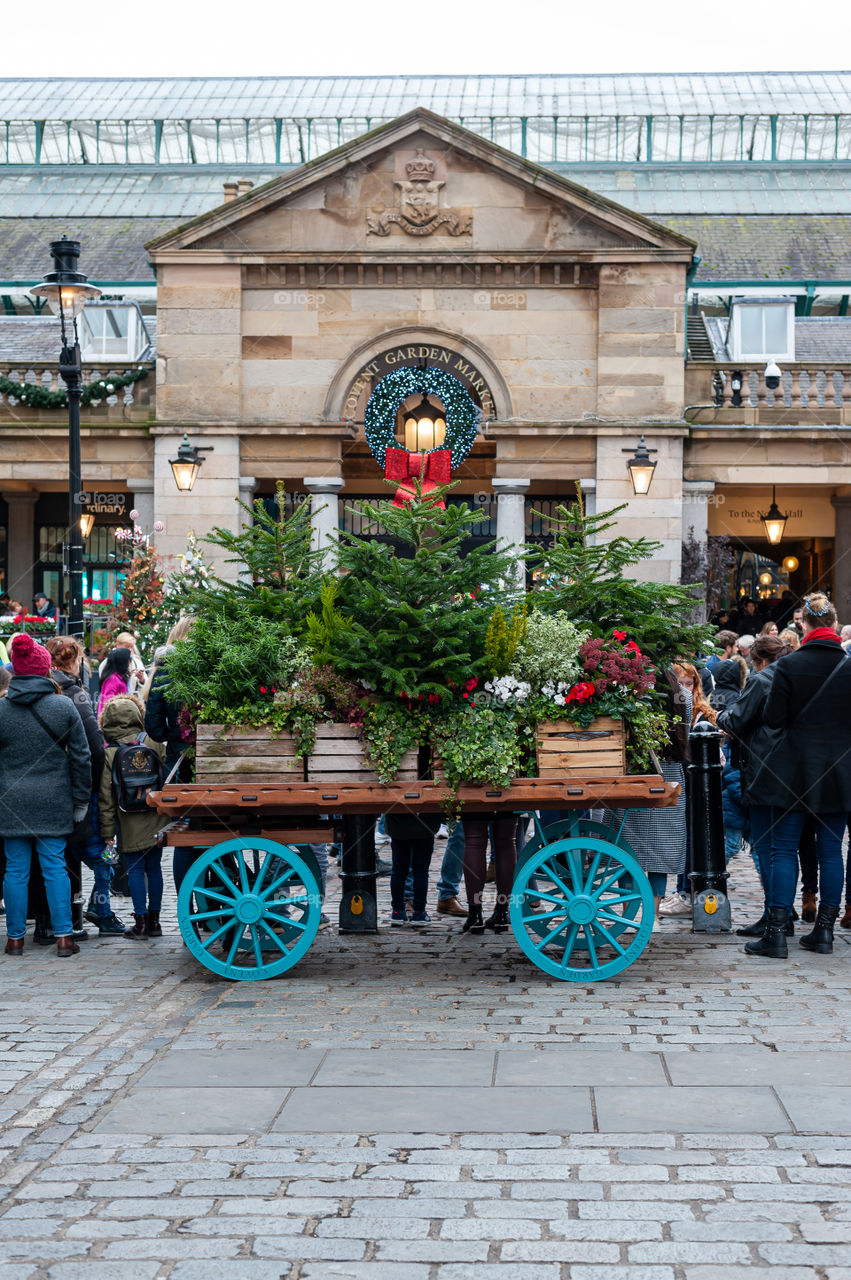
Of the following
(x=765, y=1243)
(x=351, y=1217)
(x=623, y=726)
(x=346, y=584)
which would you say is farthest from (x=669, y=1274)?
(x=346, y=584)

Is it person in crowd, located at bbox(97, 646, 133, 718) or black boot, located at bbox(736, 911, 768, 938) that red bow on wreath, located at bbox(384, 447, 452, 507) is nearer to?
person in crowd, located at bbox(97, 646, 133, 718)

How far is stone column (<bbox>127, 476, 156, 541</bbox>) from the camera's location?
75.5ft

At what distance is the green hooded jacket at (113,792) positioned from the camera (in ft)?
29.3

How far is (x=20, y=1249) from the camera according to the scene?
4.25 meters

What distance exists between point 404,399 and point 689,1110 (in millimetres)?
17291

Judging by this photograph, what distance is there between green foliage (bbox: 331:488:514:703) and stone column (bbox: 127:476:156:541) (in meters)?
15.7

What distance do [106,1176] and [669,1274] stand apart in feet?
6.29

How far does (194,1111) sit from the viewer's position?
5508mm

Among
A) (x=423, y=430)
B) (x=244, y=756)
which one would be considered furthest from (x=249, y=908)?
(x=423, y=430)

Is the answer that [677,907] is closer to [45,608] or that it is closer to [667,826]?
[667,826]

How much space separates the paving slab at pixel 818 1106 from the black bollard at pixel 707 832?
9.96 feet

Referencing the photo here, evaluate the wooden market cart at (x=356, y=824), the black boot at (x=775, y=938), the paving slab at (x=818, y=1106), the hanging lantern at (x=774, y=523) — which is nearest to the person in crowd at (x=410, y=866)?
the wooden market cart at (x=356, y=824)

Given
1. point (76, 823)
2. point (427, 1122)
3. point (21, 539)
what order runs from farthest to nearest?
point (21, 539) → point (76, 823) → point (427, 1122)

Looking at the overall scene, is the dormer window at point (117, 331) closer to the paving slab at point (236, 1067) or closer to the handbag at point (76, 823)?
the handbag at point (76, 823)
